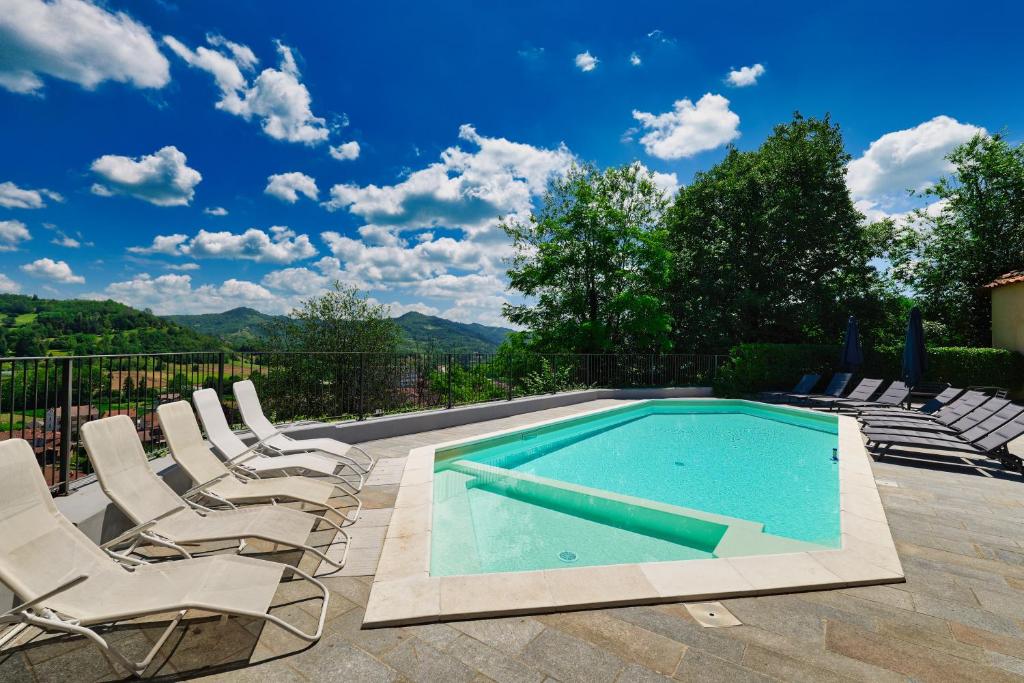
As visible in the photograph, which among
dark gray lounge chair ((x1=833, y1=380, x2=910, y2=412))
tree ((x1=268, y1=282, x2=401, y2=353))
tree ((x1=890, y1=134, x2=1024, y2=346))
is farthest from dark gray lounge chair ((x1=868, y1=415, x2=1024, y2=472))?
tree ((x1=890, y1=134, x2=1024, y2=346))

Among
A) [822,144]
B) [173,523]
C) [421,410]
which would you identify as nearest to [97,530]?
[173,523]

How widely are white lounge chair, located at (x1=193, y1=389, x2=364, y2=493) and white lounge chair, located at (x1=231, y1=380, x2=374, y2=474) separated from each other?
13cm

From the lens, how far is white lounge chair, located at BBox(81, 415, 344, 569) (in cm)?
281

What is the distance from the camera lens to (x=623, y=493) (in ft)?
19.2

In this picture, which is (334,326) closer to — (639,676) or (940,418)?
(639,676)

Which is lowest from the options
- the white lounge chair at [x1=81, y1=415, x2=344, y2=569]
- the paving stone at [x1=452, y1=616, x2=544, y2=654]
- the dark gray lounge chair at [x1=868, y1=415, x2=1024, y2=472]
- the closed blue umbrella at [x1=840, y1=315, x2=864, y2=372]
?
the paving stone at [x1=452, y1=616, x2=544, y2=654]

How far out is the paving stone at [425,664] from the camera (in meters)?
2.15

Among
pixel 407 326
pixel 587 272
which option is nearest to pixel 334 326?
pixel 587 272

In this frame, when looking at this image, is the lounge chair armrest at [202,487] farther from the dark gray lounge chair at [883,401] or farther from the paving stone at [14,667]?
the dark gray lounge chair at [883,401]

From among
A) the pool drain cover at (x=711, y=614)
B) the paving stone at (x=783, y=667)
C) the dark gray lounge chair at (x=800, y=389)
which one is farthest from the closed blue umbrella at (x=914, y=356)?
the paving stone at (x=783, y=667)

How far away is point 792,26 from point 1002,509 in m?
11.5

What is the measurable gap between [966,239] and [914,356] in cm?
1404

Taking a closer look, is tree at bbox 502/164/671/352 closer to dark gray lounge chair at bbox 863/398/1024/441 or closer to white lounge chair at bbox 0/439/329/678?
dark gray lounge chair at bbox 863/398/1024/441

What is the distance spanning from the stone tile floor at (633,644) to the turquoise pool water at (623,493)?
1.02m
